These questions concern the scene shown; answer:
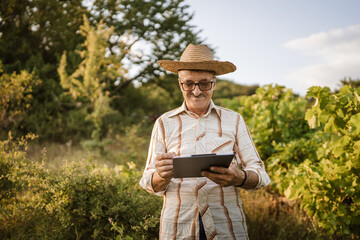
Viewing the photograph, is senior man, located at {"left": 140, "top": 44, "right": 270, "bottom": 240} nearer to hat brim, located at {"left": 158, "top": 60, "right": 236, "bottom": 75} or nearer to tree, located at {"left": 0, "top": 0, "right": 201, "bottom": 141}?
hat brim, located at {"left": 158, "top": 60, "right": 236, "bottom": 75}

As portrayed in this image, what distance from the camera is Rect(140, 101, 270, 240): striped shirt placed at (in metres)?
1.89

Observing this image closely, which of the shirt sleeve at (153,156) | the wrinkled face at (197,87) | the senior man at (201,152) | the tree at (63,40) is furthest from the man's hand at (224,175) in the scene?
the tree at (63,40)

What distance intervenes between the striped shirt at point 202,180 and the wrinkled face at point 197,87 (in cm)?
9

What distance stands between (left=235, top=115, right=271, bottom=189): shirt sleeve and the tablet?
0.37 m

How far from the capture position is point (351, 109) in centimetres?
273

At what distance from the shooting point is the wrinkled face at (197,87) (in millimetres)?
2049

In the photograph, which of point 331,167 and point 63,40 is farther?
point 63,40

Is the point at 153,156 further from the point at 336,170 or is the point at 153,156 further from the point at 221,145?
the point at 336,170

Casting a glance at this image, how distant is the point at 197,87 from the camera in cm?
204

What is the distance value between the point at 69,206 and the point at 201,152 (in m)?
1.70

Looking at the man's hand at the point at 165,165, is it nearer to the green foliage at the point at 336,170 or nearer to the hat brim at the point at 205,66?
the hat brim at the point at 205,66

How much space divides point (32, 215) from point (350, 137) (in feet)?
11.7

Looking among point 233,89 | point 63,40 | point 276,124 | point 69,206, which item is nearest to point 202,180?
point 69,206

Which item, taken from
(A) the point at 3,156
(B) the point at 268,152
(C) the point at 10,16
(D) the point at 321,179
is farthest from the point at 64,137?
(D) the point at 321,179
